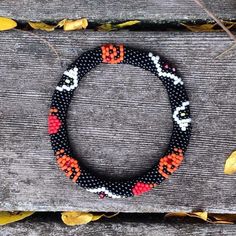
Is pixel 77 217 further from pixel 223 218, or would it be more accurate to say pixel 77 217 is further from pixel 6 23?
pixel 6 23

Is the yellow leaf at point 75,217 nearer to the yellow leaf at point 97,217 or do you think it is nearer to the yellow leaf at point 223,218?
the yellow leaf at point 97,217

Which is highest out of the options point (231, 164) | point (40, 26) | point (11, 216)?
point (40, 26)

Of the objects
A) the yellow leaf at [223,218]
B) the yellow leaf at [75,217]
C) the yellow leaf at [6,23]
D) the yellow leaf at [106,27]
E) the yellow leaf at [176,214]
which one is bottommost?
the yellow leaf at [75,217]

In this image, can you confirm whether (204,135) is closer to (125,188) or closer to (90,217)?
(125,188)

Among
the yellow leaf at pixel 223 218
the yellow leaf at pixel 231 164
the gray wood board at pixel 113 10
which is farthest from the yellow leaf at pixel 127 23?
the yellow leaf at pixel 223 218

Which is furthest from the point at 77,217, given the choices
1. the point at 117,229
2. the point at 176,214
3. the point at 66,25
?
the point at 66,25

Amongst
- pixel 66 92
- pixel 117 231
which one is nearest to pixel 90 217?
pixel 117 231

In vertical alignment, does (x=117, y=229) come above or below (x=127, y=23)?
below
